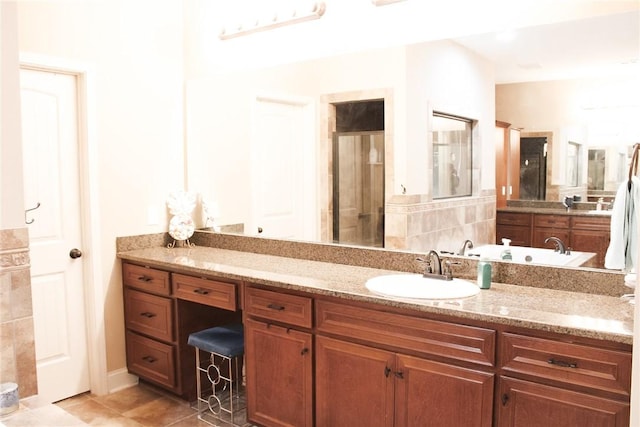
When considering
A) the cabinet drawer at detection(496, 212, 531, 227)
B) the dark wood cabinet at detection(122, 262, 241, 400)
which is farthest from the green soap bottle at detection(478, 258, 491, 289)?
the dark wood cabinet at detection(122, 262, 241, 400)

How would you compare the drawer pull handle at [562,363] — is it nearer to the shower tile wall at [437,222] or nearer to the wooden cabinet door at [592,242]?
the wooden cabinet door at [592,242]

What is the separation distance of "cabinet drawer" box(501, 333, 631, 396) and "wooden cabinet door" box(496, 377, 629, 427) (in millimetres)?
43

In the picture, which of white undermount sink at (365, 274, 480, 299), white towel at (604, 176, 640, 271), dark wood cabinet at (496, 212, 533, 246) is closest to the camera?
white towel at (604, 176, 640, 271)

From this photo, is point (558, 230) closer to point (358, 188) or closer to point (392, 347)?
point (392, 347)

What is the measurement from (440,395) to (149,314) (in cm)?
194

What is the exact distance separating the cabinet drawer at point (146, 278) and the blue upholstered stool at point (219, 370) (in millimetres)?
367

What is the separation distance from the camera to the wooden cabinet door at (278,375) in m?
2.47

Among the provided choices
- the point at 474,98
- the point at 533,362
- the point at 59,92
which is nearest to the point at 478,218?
the point at 474,98

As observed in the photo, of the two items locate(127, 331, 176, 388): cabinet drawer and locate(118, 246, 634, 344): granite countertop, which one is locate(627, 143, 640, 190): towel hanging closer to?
locate(118, 246, 634, 344): granite countertop

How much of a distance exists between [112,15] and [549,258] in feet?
9.43

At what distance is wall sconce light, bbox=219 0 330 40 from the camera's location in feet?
9.55

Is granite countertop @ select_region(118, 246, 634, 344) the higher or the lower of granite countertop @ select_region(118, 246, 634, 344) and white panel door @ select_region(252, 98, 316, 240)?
the lower

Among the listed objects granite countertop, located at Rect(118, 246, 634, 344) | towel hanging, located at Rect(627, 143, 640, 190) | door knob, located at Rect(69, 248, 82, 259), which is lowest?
granite countertop, located at Rect(118, 246, 634, 344)

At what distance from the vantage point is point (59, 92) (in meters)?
3.10
